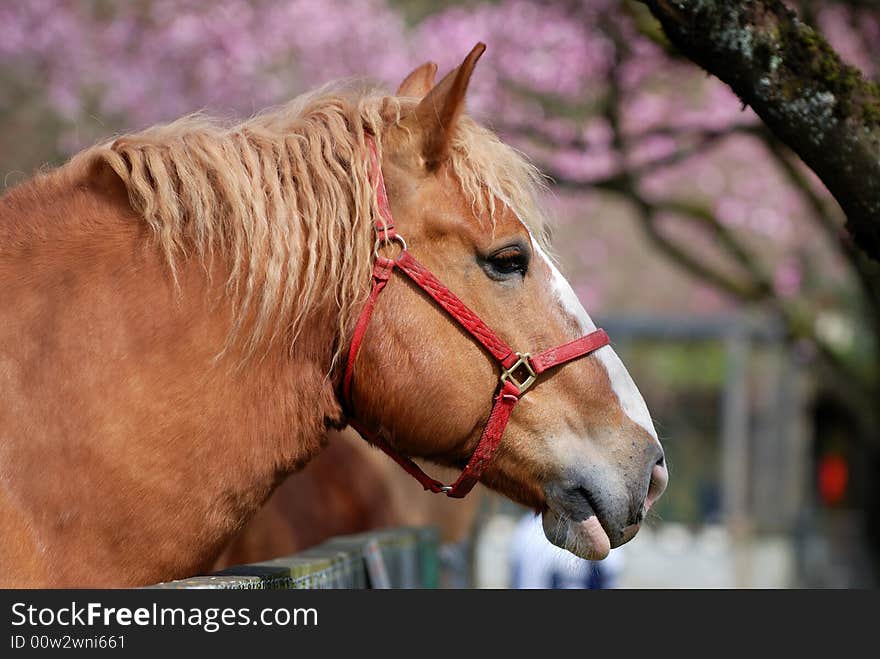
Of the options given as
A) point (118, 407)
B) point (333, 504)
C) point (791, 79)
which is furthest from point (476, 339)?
point (333, 504)

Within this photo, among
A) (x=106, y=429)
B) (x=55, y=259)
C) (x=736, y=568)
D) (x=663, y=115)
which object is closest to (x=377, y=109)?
(x=55, y=259)

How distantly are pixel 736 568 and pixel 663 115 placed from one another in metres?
4.95

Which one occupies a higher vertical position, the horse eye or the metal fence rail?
the horse eye

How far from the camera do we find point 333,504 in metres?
5.19

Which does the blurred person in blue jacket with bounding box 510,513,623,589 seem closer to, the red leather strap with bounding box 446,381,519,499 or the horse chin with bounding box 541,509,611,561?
the horse chin with bounding box 541,509,611,561

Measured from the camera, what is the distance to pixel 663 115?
11102mm

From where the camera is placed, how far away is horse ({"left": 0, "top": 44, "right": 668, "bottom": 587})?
7.15ft

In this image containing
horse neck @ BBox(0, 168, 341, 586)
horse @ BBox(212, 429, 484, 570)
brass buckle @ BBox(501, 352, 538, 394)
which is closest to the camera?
horse neck @ BBox(0, 168, 341, 586)

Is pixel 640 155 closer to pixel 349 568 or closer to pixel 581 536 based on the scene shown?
pixel 349 568

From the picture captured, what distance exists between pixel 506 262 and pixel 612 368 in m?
0.37

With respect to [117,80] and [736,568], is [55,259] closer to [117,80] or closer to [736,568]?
[117,80]

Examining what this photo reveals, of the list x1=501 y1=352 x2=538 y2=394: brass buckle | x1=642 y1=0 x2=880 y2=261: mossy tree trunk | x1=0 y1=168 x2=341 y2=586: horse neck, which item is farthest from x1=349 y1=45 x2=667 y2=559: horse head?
x1=642 y1=0 x2=880 y2=261: mossy tree trunk

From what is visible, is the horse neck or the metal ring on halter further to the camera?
the metal ring on halter

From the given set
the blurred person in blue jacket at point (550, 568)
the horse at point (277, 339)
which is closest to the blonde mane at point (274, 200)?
the horse at point (277, 339)
